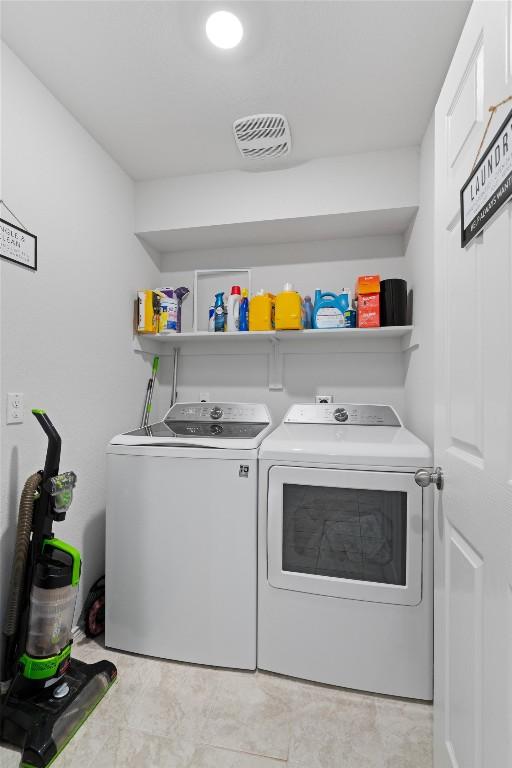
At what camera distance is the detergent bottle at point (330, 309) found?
2.27 m

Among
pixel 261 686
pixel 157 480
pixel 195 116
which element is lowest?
pixel 261 686

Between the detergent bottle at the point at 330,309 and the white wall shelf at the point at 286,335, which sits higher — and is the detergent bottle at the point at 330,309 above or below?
above

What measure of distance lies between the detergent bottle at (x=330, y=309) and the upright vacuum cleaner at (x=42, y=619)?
1575 mm

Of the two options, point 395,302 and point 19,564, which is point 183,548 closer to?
point 19,564

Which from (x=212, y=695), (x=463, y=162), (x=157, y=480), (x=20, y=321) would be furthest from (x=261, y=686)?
(x=463, y=162)

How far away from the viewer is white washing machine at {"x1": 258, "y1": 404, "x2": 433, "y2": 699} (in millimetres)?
1546

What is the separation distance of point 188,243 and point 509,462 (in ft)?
8.11

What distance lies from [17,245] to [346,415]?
187 cm

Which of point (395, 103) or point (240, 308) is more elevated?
point (395, 103)

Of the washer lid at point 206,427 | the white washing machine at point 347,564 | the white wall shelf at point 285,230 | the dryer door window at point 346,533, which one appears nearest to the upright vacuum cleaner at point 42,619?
the washer lid at point 206,427

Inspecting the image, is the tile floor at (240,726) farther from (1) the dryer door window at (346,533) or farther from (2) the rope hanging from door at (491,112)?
(2) the rope hanging from door at (491,112)

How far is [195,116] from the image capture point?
6.23 feet

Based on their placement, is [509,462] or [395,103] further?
[395,103]

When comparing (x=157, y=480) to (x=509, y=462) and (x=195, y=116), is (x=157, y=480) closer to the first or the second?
(x=509, y=462)
